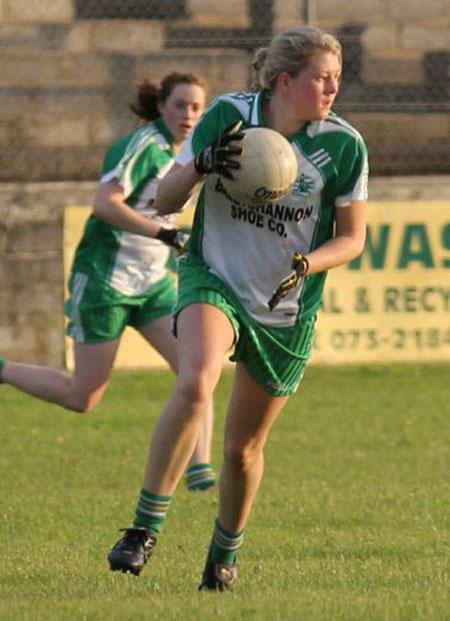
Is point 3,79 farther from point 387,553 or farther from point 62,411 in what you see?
point 387,553

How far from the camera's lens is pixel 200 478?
975 centimetres

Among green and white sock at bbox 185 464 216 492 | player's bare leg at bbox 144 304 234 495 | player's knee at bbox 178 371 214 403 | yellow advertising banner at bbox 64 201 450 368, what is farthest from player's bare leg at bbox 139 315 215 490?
yellow advertising banner at bbox 64 201 450 368

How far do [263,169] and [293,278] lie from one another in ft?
1.23

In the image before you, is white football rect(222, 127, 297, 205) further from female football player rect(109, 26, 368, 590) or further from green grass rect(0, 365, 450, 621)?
green grass rect(0, 365, 450, 621)

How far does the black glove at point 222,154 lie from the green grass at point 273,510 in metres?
1.38

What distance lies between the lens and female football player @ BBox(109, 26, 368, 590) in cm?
604

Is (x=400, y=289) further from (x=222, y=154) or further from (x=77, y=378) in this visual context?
(x=222, y=154)

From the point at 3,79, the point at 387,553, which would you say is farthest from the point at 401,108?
the point at 387,553

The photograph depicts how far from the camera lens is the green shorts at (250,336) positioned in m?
6.04

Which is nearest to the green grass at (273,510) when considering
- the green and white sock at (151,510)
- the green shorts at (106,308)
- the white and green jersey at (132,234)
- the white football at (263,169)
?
the green and white sock at (151,510)

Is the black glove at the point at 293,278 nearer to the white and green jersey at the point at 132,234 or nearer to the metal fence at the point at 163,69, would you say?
the white and green jersey at the point at 132,234

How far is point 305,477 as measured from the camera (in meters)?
10.4

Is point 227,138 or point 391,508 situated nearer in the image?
point 227,138

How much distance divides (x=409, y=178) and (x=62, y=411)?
179 inches
